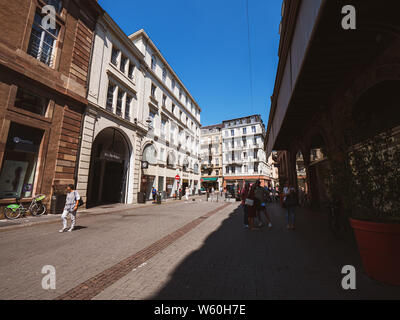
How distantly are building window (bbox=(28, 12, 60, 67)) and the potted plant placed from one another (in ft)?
47.2

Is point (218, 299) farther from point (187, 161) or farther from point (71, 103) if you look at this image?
point (187, 161)

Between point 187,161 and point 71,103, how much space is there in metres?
19.0

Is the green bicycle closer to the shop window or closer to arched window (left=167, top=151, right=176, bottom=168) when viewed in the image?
the shop window

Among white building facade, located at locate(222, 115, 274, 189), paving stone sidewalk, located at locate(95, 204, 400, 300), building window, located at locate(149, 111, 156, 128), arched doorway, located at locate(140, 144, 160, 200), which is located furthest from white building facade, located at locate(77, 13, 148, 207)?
white building facade, located at locate(222, 115, 274, 189)

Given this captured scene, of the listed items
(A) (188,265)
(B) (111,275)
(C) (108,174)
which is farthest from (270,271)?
(C) (108,174)

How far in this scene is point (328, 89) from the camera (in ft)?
19.6

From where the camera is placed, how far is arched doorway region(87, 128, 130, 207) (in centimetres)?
1655

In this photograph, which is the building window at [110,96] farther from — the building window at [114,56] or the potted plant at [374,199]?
the potted plant at [374,199]

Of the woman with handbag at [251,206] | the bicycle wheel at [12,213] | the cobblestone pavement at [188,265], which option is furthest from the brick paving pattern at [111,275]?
the bicycle wheel at [12,213]

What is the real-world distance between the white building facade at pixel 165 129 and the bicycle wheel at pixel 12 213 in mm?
9596

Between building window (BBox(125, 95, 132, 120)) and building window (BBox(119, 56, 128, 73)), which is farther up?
building window (BBox(119, 56, 128, 73))

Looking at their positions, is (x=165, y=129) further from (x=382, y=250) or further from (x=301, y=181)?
(x=382, y=250)

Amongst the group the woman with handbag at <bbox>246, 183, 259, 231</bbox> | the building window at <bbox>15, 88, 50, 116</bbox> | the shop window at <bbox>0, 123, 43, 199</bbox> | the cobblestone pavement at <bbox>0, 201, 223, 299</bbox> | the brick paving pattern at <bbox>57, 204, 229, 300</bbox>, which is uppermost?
the building window at <bbox>15, 88, 50, 116</bbox>
